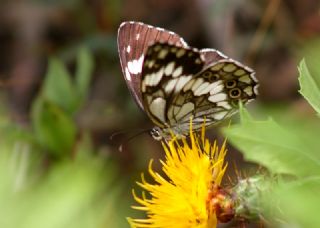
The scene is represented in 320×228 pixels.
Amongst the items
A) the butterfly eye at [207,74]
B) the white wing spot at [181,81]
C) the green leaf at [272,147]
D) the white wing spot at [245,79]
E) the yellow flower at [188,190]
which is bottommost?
the green leaf at [272,147]

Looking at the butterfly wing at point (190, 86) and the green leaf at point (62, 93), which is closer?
the butterfly wing at point (190, 86)

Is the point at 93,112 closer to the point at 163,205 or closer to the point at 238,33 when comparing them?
the point at 238,33

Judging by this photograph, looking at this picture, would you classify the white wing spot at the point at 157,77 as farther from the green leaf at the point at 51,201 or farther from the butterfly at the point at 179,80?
the green leaf at the point at 51,201

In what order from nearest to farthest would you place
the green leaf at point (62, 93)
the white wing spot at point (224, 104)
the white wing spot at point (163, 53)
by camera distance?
the white wing spot at point (163, 53) → the white wing spot at point (224, 104) → the green leaf at point (62, 93)

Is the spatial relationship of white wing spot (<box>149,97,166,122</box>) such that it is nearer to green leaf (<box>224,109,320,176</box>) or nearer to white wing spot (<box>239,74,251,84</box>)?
white wing spot (<box>239,74,251,84</box>)

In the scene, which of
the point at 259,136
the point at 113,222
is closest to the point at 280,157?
the point at 259,136

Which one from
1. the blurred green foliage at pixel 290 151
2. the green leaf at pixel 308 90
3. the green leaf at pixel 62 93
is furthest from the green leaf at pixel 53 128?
the blurred green foliage at pixel 290 151

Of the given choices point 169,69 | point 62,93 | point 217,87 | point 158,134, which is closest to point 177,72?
point 169,69
